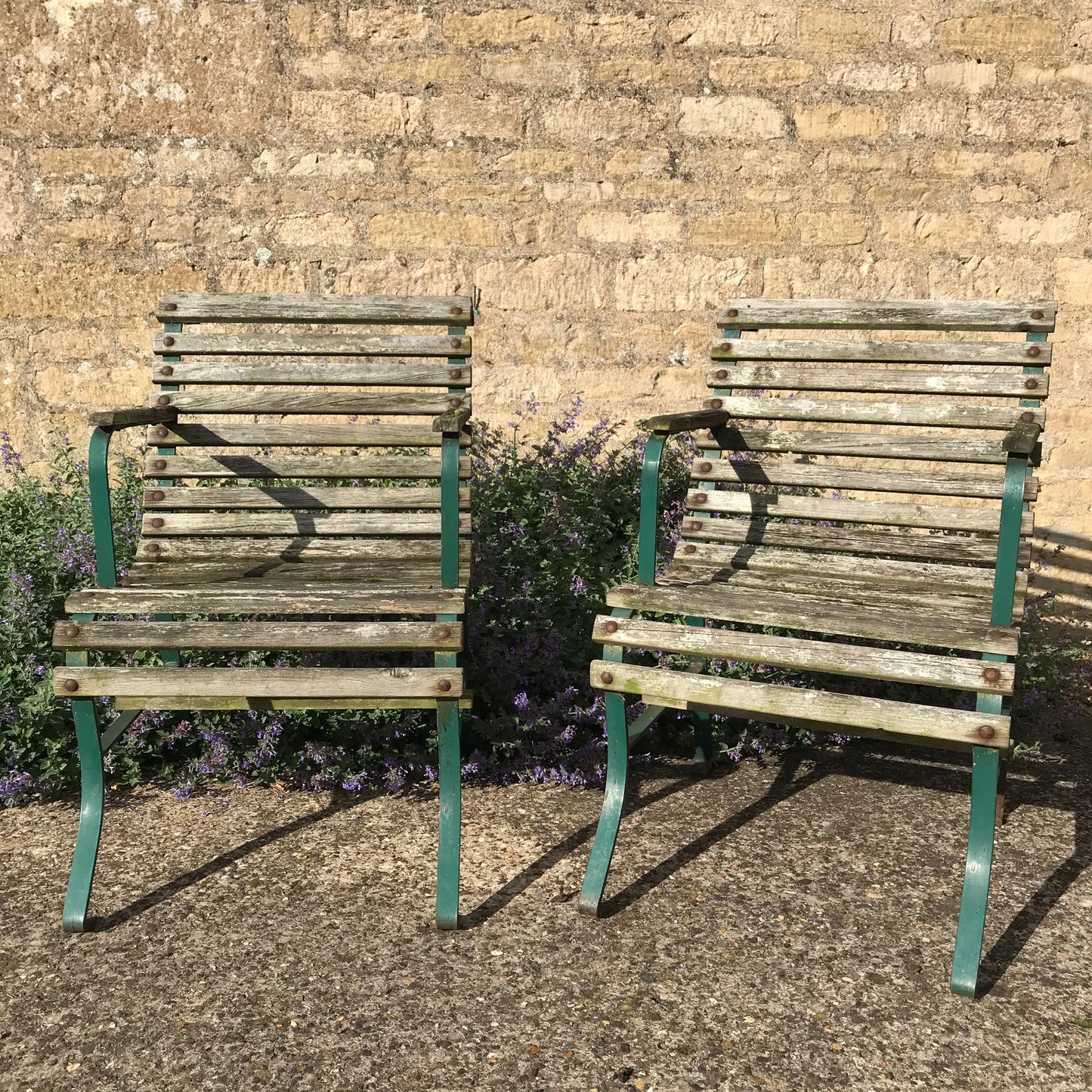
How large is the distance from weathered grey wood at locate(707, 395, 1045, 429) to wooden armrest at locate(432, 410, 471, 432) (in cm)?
90

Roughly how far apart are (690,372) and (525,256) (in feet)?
2.45

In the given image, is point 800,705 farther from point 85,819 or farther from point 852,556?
point 85,819

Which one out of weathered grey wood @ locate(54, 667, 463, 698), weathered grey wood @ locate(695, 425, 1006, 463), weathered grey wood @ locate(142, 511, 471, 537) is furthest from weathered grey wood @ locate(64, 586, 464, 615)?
weathered grey wood @ locate(695, 425, 1006, 463)

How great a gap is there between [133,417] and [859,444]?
5.86 feet

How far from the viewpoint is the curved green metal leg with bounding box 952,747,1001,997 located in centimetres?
216

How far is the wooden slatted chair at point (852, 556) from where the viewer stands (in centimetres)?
222

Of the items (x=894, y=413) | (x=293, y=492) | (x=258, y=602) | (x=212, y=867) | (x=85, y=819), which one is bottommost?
(x=212, y=867)

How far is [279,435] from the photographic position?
3031 mm

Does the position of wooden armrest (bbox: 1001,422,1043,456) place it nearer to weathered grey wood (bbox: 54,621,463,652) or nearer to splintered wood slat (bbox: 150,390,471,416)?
weathered grey wood (bbox: 54,621,463,652)

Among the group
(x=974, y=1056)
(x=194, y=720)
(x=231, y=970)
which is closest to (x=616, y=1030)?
(x=974, y=1056)

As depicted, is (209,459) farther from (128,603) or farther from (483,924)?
(483,924)

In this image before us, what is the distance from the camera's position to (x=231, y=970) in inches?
87.7

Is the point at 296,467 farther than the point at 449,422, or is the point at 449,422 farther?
the point at 296,467

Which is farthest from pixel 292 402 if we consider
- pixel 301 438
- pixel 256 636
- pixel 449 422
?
pixel 256 636
